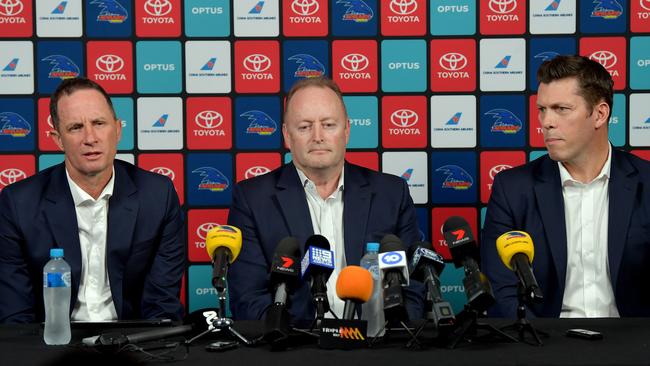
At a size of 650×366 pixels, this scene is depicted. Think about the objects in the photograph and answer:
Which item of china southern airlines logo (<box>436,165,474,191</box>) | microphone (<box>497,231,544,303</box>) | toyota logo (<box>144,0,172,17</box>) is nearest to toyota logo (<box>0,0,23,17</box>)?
toyota logo (<box>144,0,172,17</box>)

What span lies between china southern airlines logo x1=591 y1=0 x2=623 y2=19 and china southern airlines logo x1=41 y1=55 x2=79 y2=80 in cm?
244

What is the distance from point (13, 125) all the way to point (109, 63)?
530mm

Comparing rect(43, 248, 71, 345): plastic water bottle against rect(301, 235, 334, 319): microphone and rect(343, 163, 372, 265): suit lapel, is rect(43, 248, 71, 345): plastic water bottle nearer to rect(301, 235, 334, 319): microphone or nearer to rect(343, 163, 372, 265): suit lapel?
rect(301, 235, 334, 319): microphone

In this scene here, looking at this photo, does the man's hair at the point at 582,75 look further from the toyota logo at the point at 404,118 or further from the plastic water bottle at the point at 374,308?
the plastic water bottle at the point at 374,308

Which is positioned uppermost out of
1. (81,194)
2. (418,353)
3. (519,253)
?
(81,194)

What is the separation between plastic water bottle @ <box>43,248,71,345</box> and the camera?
2.05 metres

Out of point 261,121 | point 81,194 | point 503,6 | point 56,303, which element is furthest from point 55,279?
point 503,6

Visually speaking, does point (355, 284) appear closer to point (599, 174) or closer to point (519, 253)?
point (519, 253)

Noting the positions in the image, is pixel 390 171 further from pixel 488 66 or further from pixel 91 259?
pixel 91 259

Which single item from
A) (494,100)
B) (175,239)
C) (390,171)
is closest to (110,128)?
(175,239)

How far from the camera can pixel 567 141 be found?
302cm

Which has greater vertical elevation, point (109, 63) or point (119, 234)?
point (109, 63)

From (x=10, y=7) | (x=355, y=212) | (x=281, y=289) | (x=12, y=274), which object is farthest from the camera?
(x=10, y=7)

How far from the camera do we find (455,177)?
146 inches
